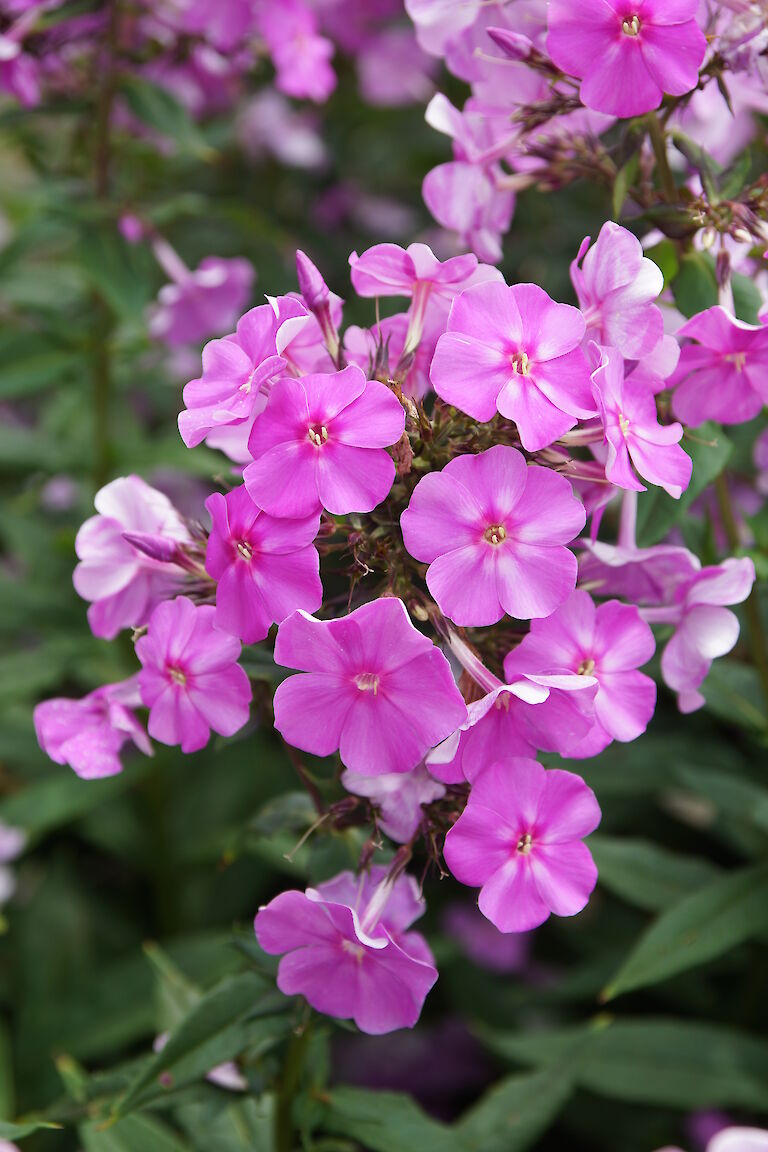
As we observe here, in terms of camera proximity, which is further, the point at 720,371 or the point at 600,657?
the point at 720,371

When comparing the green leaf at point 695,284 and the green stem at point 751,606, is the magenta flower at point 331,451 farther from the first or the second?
the green stem at point 751,606

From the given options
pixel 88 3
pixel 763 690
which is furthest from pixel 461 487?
pixel 88 3

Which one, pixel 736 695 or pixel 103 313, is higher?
pixel 103 313

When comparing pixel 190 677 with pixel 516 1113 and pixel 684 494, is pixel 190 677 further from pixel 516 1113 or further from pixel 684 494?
pixel 516 1113

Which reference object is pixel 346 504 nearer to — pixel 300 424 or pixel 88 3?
pixel 300 424

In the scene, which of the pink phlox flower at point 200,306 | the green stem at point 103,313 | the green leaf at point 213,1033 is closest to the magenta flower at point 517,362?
the green leaf at point 213,1033

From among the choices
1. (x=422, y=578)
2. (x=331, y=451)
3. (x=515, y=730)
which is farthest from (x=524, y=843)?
(x=331, y=451)
